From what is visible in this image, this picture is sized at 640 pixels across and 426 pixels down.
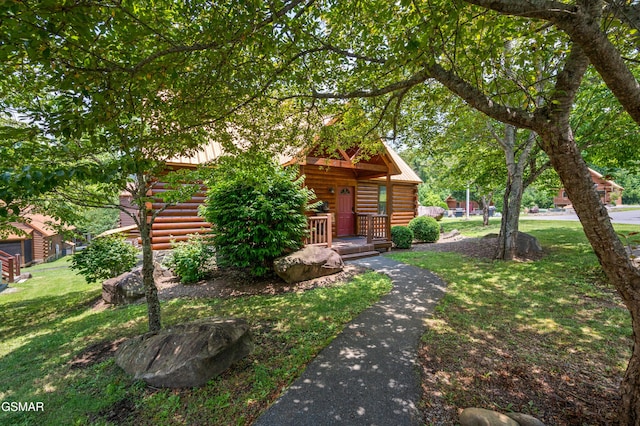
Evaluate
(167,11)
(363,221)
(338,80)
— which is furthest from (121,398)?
(363,221)

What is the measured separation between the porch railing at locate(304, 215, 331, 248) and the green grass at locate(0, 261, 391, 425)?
188 centimetres

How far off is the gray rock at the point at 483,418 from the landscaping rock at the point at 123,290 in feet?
24.3

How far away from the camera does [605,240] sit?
231 cm

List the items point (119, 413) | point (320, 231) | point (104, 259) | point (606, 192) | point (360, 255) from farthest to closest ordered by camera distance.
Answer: point (606, 192) < point (360, 255) < point (320, 231) < point (104, 259) < point (119, 413)

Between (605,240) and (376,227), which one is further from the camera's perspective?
(376,227)

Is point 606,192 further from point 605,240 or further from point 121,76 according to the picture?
point 121,76

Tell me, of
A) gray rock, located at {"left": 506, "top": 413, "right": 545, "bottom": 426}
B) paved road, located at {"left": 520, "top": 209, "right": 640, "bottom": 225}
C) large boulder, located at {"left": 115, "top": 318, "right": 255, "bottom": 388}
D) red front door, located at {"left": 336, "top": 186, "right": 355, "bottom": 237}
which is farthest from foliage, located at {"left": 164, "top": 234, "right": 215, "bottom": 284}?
paved road, located at {"left": 520, "top": 209, "right": 640, "bottom": 225}

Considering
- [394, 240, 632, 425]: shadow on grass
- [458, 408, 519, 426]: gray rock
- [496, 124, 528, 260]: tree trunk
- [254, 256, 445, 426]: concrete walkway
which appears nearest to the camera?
[458, 408, 519, 426]: gray rock

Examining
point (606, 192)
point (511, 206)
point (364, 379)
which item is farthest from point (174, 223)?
point (606, 192)

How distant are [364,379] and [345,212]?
9.92 meters

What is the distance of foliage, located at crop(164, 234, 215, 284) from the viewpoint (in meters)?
7.34

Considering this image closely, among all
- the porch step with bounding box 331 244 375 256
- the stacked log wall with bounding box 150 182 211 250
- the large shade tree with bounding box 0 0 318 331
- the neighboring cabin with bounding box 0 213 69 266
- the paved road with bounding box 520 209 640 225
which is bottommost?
the neighboring cabin with bounding box 0 213 69 266

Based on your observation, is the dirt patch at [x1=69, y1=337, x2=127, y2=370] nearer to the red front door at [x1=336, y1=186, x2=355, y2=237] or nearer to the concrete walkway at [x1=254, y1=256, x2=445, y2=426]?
the concrete walkway at [x1=254, y1=256, x2=445, y2=426]

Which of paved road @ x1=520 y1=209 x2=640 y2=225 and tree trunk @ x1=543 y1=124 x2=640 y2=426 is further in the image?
paved road @ x1=520 y1=209 x2=640 y2=225
